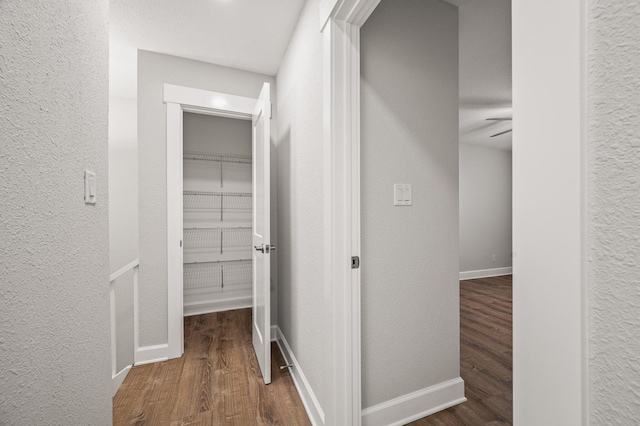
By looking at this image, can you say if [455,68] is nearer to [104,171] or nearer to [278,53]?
[278,53]

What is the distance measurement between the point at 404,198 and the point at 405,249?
0.28 m

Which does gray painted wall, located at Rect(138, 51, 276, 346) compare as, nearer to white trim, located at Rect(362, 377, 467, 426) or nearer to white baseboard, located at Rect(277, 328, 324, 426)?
white baseboard, located at Rect(277, 328, 324, 426)

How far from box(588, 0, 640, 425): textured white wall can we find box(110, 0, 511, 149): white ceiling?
5.59ft

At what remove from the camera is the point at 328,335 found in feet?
4.31

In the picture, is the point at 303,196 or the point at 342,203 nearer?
the point at 342,203

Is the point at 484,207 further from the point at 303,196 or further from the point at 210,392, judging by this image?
the point at 210,392

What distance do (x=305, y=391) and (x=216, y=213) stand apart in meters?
2.39

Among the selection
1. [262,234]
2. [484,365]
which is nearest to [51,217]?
[262,234]

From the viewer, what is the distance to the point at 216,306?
3.37 meters

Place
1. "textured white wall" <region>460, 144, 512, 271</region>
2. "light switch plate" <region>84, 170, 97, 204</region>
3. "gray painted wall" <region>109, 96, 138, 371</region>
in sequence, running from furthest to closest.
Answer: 1. "textured white wall" <region>460, 144, 512, 271</region>
2. "gray painted wall" <region>109, 96, 138, 371</region>
3. "light switch plate" <region>84, 170, 97, 204</region>

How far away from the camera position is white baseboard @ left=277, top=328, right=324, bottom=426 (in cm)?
146

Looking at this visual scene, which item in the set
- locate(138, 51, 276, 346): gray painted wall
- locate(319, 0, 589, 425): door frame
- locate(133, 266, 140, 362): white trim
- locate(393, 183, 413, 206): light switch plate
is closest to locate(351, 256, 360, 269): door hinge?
locate(319, 0, 589, 425): door frame

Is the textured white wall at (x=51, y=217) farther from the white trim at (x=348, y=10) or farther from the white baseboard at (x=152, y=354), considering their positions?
the white baseboard at (x=152, y=354)

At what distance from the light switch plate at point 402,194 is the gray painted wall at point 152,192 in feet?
6.00
